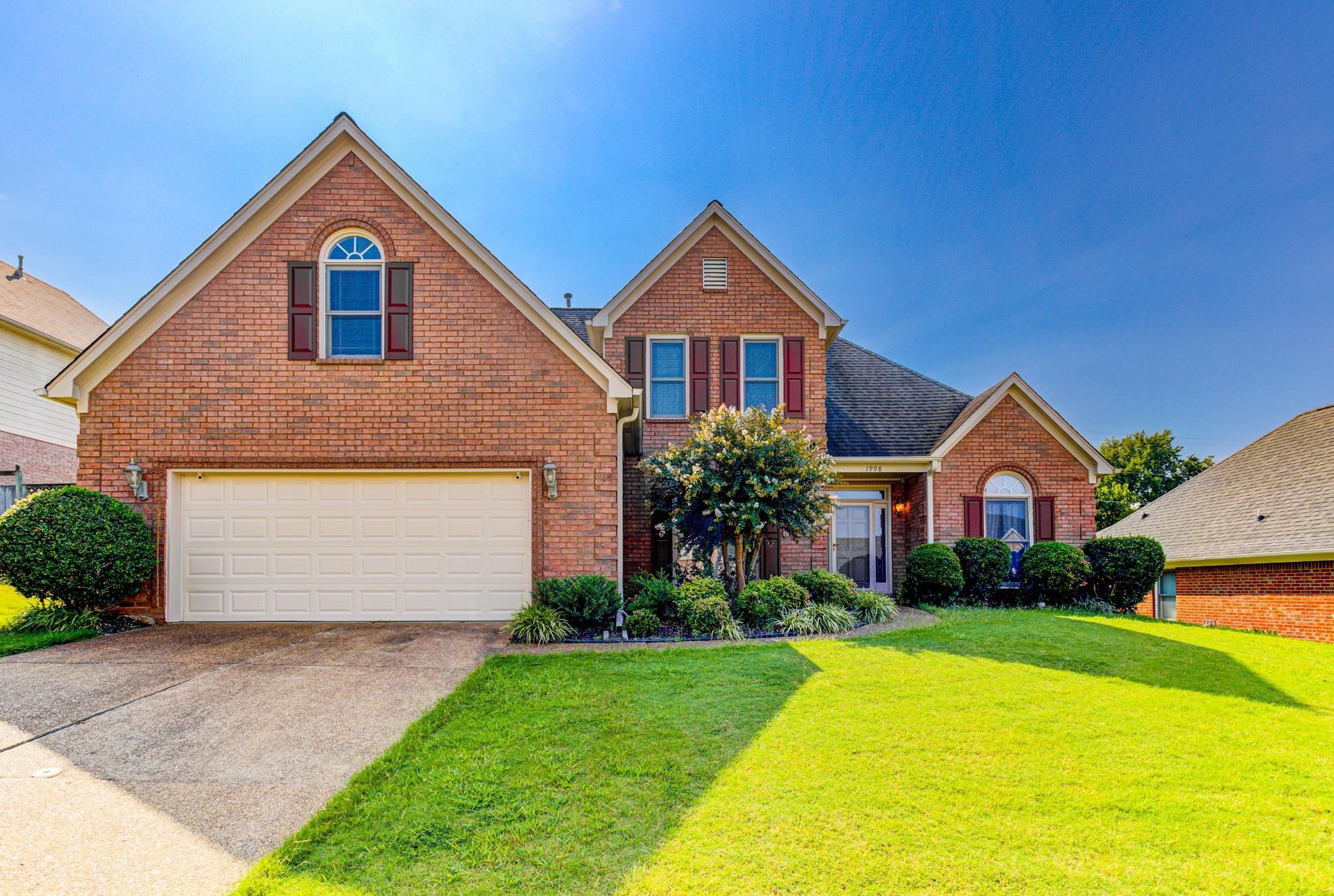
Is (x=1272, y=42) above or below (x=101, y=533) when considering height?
above

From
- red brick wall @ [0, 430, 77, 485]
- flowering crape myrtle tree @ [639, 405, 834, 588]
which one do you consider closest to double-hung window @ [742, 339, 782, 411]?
flowering crape myrtle tree @ [639, 405, 834, 588]

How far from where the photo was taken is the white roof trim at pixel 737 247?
12.7 metres

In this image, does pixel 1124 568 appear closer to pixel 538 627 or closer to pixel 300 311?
pixel 538 627

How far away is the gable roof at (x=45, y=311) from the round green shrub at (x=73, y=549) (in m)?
12.5

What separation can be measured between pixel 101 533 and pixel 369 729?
6133mm

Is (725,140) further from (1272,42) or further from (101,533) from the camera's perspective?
(101,533)

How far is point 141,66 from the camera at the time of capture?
9953mm

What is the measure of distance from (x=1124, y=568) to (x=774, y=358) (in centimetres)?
824

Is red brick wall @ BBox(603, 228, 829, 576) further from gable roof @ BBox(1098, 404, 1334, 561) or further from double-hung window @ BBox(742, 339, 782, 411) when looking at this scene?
gable roof @ BBox(1098, 404, 1334, 561)

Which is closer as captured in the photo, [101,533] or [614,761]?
[614,761]

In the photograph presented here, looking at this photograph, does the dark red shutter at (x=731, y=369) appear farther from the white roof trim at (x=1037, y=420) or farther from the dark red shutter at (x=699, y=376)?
the white roof trim at (x=1037, y=420)

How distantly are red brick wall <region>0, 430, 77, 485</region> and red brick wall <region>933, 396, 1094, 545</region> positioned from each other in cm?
2138

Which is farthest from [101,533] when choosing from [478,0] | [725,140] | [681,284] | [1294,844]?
[725,140]

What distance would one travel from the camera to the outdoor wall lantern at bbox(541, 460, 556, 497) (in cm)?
880
